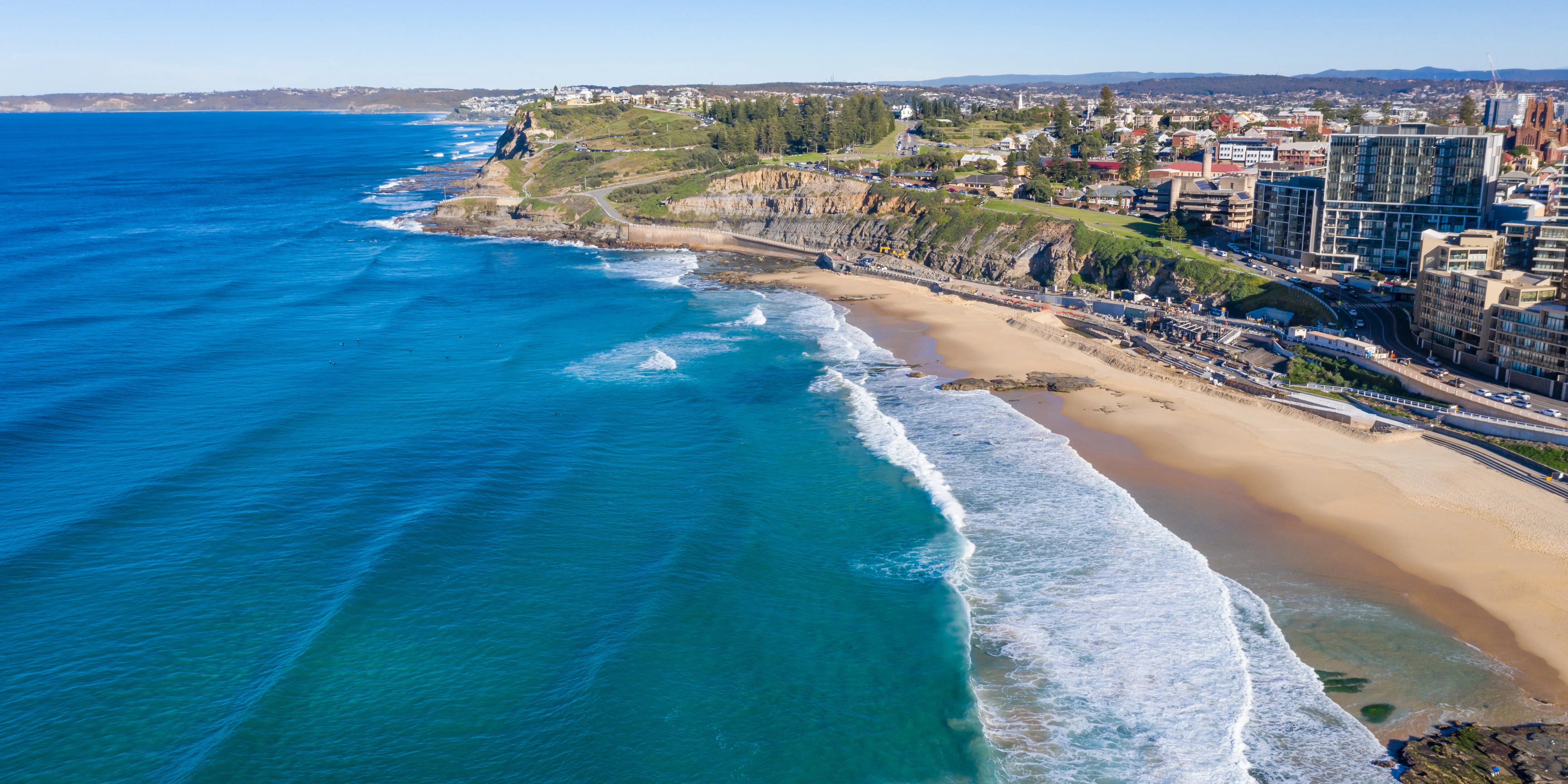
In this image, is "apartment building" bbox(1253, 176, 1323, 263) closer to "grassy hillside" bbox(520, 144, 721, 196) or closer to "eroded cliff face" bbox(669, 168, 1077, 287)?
"eroded cliff face" bbox(669, 168, 1077, 287)

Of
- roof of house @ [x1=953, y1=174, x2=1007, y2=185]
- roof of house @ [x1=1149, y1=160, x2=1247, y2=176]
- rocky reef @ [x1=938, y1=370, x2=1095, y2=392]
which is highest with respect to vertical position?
roof of house @ [x1=1149, y1=160, x2=1247, y2=176]

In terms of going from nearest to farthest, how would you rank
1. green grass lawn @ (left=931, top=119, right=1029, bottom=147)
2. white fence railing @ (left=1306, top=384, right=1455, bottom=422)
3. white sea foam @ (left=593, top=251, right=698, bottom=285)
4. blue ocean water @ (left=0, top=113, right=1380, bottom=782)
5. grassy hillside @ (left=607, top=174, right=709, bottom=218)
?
1. blue ocean water @ (left=0, top=113, right=1380, bottom=782)
2. white fence railing @ (left=1306, top=384, right=1455, bottom=422)
3. white sea foam @ (left=593, top=251, right=698, bottom=285)
4. grassy hillside @ (left=607, top=174, right=709, bottom=218)
5. green grass lawn @ (left=931, top=119, right=1029, bottom=147)

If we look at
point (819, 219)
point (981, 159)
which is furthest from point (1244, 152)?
point (819, 219)

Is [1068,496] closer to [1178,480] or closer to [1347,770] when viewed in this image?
[1178,480]

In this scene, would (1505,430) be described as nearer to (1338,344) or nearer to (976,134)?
(1338,344)

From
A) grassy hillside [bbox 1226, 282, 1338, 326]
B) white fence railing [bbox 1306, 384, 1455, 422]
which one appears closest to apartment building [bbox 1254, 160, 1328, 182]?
grassy hillside [bbox 1226, 282, 1338, 326]

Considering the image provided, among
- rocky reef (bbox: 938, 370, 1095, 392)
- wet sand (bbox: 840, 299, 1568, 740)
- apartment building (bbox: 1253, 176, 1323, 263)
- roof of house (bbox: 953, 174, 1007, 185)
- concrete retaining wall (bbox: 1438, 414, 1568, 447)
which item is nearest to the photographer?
wet sand (bbox: 840, 299, 1568, 740)

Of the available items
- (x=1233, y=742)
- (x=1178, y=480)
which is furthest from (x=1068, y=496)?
(x=1233, y=742)
